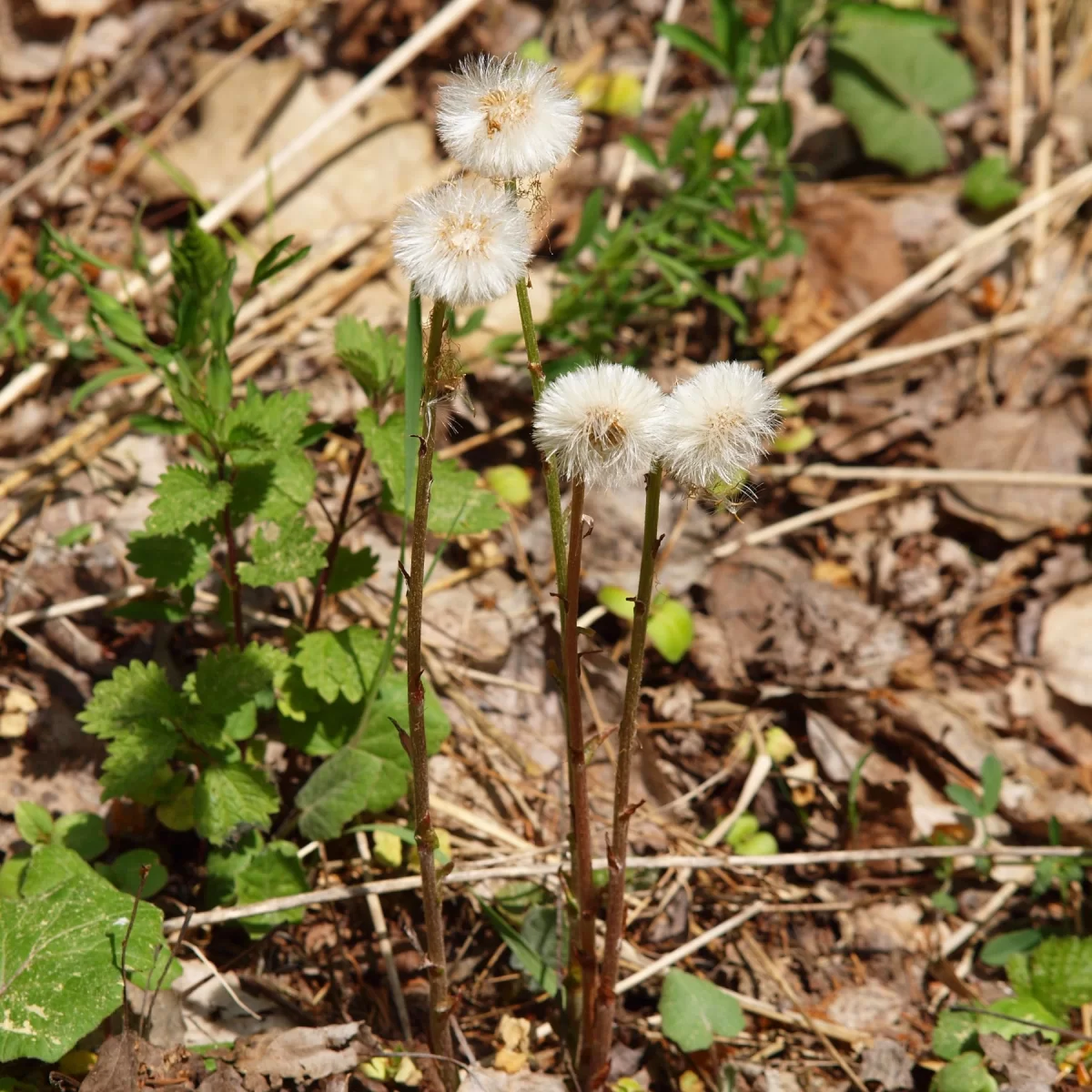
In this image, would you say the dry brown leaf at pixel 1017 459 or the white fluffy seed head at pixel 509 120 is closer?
the white fluffy seed head at pixel 509 120

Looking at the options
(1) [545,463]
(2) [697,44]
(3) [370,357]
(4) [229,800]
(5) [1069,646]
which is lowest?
(4) [229,800]

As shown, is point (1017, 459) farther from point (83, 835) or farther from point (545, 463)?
point (83, 835)

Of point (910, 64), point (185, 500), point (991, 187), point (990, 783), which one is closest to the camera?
point (185, 500)

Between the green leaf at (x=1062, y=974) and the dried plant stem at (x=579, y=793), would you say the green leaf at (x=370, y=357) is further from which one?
the green leaf at (x=1062, y=974)

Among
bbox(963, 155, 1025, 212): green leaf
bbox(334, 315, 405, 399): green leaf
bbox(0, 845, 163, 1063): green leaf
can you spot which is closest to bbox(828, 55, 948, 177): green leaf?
bbox(963, 155, 1025, 212): green leaf

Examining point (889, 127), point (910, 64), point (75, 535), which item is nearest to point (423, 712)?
point (75, 535)

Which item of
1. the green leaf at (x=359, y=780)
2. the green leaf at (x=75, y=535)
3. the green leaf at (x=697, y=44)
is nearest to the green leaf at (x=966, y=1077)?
the green leaf at (x=359, y=780)
